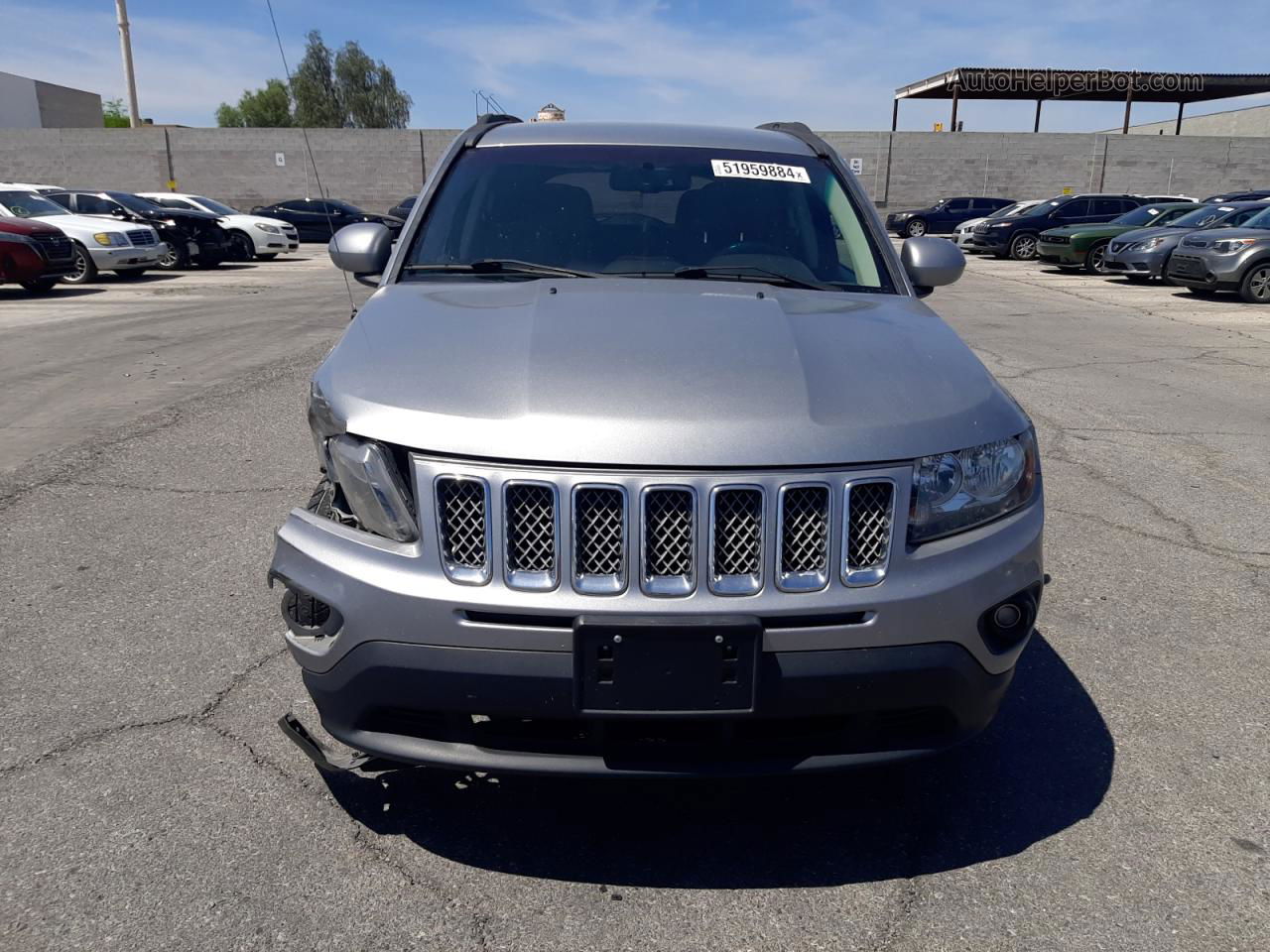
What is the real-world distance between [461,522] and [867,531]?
2.85 feet

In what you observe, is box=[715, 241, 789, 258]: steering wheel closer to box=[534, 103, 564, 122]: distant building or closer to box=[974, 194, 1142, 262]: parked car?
box=[534, 103, 564, 122]: distant building

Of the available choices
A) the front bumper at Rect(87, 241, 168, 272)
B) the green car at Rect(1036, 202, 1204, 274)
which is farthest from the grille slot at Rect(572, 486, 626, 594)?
the green car at Rect(1036, 202, 1204, 274)

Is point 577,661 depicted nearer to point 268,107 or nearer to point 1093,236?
point 1093,236

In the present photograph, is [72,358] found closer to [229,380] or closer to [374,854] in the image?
[229,380]

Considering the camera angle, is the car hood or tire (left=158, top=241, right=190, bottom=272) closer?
the car hood

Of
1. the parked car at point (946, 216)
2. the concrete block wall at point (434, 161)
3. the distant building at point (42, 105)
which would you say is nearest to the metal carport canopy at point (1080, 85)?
the concrete block wall at point (434, 161)

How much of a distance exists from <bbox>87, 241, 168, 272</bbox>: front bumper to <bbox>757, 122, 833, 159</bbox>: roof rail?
15.6 m

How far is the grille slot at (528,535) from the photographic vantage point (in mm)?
2076

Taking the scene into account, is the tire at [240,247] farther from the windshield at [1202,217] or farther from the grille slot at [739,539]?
the grille slot at [739,539]

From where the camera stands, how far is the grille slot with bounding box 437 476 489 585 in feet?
6.89

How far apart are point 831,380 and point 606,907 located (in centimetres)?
132

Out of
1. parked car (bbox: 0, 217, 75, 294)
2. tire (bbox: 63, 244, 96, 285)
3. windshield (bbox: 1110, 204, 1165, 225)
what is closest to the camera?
parked car (bbox: 0, 217, 75, 294)

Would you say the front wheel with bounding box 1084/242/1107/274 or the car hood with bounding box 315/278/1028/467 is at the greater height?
the car hood with bounding box 315/278/1028/467

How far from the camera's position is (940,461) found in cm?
225
